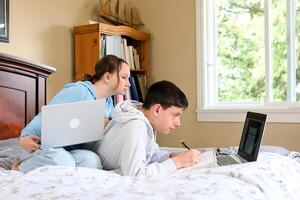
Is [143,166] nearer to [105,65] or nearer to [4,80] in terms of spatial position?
[105,65]

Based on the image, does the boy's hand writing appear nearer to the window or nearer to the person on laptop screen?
the person on laptop screen

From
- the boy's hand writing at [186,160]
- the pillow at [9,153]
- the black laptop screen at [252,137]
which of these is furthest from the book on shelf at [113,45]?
the boy's hand writing at [186,160]

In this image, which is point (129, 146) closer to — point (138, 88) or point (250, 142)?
point (250, 142)

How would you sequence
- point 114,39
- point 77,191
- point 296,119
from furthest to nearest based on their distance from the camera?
point 114,39, point 296,119, point 77,191

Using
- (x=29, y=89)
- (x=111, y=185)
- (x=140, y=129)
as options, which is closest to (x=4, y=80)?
(x=29, y=89)

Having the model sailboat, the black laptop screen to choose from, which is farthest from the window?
the black laptop screen

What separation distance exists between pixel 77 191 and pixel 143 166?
0.44 metres

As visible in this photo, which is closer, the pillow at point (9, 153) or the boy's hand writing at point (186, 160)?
the boy's hand writing at point (186, 160)

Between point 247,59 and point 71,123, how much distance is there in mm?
2003

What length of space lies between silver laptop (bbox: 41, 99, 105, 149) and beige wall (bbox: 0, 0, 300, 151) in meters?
1.37

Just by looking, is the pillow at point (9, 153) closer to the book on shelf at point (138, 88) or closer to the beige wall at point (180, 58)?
the book on shelf at point (138, 88)

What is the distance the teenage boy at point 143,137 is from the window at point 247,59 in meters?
1.51

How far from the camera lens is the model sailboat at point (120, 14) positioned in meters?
3.47

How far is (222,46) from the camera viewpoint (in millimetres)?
3408
